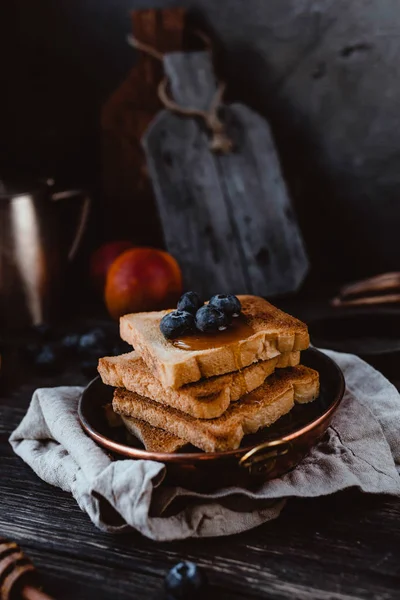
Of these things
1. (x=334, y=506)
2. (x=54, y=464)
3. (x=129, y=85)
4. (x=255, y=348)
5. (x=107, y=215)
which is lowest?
(x=334, y=506)

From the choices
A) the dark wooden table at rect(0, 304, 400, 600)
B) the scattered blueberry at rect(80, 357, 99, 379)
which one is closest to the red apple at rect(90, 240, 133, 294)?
the scattered blueberry at rect(80, 357, 99, 379)

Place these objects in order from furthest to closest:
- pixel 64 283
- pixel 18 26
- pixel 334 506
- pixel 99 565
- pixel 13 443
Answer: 1. pixel 18 26
2. pixel 64 283
3. pixel 13 443
4. pixel 334 506
5. pixel 99 565

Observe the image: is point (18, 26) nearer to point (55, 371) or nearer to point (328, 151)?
point (328, 151)

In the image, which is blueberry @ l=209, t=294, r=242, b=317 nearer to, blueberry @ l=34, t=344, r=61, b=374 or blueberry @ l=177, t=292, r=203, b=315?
blueberry @ l=177, t=292, r=203, b=315

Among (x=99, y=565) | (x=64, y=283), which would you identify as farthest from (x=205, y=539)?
(x=64, y=283)

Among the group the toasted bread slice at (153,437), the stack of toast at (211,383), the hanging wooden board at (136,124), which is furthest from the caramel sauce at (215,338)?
the hanging wooden board at (136,124)

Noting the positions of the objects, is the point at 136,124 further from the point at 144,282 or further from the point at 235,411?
the point at 235,411
